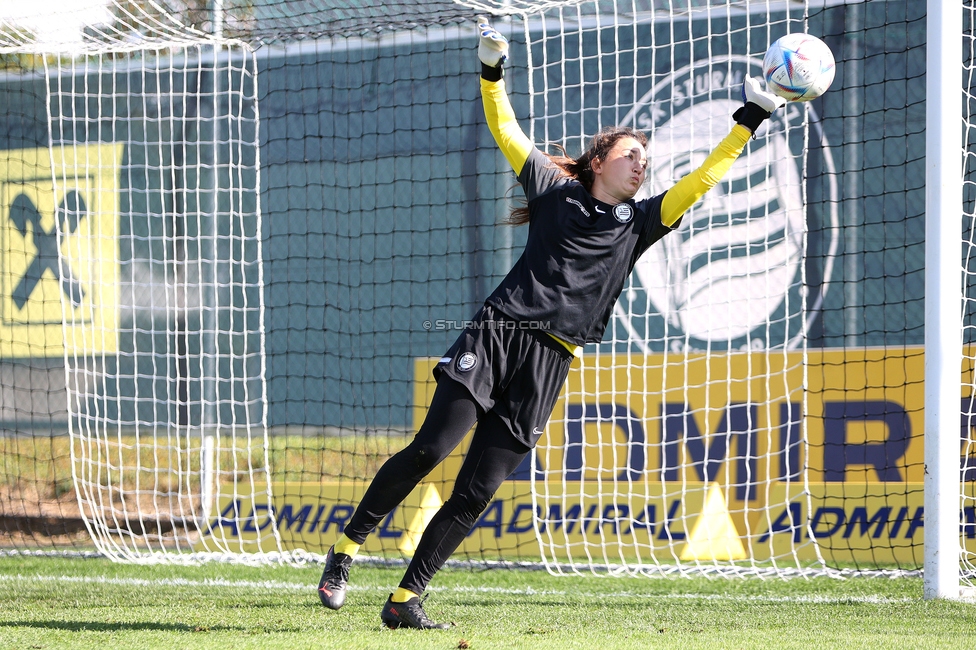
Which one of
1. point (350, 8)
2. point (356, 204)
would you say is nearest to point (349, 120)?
point (356, 204)

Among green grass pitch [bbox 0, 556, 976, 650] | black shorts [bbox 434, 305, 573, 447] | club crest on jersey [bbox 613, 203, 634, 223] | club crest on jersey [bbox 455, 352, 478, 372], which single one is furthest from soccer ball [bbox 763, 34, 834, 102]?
green grass pitch [bbox 0, 556, 976, 650]

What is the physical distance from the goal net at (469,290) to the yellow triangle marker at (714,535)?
0.02 metres

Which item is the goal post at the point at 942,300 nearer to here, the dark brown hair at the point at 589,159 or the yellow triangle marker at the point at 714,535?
the yellow triangle marker at the point at 714,535

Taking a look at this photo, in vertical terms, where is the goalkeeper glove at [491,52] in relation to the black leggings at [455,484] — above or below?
above

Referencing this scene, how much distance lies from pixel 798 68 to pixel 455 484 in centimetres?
204

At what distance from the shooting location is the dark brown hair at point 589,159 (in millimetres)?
4109

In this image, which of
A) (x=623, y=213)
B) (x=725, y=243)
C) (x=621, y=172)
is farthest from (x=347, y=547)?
(x=725, y=243)

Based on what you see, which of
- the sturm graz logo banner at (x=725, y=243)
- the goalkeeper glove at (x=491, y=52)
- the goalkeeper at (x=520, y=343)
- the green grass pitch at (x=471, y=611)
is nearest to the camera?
the green grass pitch at (x=471, y=611)

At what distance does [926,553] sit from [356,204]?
6.00m

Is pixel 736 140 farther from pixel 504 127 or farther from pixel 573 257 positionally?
pixel 504 127

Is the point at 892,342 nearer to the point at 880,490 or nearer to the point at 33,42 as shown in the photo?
the point at 880,490

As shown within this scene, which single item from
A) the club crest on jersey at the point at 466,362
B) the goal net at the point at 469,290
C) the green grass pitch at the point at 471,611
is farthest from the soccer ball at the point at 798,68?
A: the green grass pitch at the point at 471,611

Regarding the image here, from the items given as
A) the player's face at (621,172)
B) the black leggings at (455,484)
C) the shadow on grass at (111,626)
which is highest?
the player's face at (621,172)

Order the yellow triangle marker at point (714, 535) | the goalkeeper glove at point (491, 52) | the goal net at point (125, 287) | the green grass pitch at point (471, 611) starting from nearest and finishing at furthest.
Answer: the green grass pitch at point (471, 611)
the goalkeeper glove at point (491, 52)
the yellow triangle marker at point (714, 535)
the goal net at point (125, 287)
